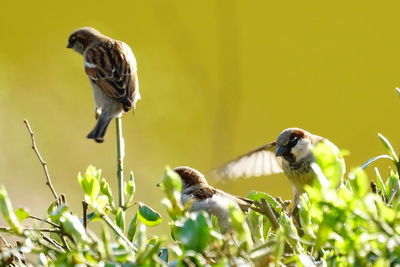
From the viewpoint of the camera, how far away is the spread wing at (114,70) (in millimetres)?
3629

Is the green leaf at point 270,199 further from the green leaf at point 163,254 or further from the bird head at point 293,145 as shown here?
the bird head at point 293,145

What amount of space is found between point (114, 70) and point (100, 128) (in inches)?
23.9

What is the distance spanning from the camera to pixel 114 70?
12.6ft

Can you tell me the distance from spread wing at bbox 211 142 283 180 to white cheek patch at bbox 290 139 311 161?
0.33 metres

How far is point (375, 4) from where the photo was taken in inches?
159

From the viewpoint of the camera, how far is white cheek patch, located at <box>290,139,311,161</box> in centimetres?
296

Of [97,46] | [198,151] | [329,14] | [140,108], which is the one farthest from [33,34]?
[329,14]

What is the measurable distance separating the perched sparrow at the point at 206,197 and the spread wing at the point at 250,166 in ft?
0.84

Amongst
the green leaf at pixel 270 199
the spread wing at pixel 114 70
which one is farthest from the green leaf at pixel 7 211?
the spread wing at pixel 114 70

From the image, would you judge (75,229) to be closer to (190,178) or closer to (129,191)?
(129,191)

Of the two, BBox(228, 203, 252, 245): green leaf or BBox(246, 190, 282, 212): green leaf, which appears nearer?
BBox(228, 203, 252, 245): green leaf

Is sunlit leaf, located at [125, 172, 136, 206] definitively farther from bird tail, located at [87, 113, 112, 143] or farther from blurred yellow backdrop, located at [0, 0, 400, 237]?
blurred yellow backdrop, located at [0, 0, 400, 237]

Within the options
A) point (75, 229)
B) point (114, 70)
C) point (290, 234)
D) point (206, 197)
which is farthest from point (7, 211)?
point (114, 70)

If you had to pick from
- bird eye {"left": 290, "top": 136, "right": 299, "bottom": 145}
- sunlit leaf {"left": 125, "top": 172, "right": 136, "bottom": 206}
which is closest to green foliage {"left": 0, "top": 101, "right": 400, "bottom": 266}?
sunlit leaf {"left": 125, "top": 172, "right": 136, "bottom": 206}
